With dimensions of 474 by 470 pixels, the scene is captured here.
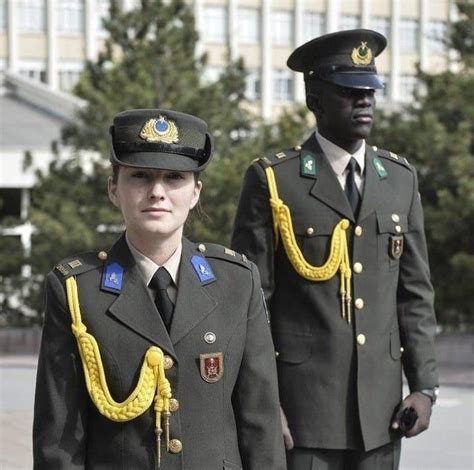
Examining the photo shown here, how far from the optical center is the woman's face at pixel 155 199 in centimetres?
322

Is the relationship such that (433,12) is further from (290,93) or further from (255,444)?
(255,444)

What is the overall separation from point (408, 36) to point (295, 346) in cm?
6400

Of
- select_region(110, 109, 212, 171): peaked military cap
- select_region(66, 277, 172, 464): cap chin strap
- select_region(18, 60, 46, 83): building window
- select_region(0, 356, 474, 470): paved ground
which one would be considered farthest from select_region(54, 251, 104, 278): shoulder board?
select_region(18, 60, 46, 83): building window

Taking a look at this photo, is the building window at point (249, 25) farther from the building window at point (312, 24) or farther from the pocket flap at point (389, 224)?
the pocket flap at point (389, 224)

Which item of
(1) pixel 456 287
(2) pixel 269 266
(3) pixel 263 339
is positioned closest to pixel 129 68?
(1) pixel 456 287

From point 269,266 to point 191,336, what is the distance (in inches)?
53.5

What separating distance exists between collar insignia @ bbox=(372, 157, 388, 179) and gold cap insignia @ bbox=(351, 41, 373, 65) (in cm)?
32

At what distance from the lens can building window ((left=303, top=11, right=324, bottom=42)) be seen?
65125 mm

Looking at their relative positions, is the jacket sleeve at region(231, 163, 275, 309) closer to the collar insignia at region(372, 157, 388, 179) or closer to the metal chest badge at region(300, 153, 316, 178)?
the metal chest badge at region(300, 153, 316, 178)

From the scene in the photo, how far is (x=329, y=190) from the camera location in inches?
184

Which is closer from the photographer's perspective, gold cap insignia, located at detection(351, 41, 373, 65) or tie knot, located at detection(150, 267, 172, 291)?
tie knot, located at detection(150, 267, 172, 291)

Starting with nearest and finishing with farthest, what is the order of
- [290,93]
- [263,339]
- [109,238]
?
1. [263,339]
2. [109,238]
3. [290,93]

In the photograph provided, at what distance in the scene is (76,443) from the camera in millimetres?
3215

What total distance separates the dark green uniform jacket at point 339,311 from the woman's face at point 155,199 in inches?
53.6
